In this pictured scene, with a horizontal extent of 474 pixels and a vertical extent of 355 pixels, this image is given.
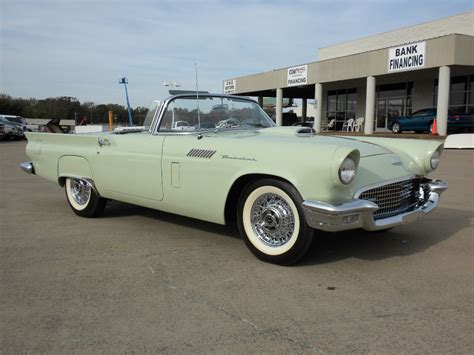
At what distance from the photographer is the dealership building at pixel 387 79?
18.9 meters

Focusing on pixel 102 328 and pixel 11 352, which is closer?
pixel 11 352

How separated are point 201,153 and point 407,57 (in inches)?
733

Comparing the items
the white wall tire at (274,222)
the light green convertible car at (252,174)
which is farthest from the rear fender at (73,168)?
the white wall tire at (274,222)

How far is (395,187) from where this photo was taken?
3.96 metres

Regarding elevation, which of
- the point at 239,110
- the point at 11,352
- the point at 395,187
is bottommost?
the point at 11,352

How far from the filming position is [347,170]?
11.3ft

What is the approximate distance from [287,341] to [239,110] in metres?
3.37

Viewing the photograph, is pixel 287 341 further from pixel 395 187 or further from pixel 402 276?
pixel 395 187

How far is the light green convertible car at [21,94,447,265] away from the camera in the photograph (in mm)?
3463

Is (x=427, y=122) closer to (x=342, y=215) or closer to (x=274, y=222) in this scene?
(x=274, y=222)

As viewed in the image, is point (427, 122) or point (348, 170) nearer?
point (348, 170)

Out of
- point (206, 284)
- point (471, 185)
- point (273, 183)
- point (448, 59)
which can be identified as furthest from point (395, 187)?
point (448, 59)

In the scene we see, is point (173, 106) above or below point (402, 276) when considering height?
above

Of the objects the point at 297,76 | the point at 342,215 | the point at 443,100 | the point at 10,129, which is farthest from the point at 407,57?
the point at 10,129
